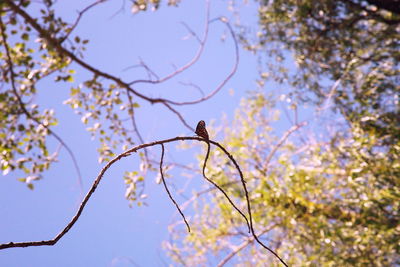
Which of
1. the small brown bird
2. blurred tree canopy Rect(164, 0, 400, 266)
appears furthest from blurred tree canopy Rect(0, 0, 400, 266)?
the small brown bird

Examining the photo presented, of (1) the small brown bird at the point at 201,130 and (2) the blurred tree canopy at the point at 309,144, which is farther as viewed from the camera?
(2) the blurred tree canopy at the point at 309,144

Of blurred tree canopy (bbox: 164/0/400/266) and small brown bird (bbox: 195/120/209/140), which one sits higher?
blurred tree canopy (bbox: 164/0/400/266)

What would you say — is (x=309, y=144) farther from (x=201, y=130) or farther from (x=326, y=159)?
(x=201, y=130)

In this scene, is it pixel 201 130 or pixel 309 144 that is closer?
pixel 201 130

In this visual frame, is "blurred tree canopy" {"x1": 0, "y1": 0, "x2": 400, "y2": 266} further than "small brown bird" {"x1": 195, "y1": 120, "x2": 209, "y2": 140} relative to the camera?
Yes

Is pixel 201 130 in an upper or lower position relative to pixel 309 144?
lower

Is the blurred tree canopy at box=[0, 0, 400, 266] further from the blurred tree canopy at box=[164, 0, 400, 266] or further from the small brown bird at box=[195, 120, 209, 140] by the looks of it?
Result: the small brown bird at box=[195, 120, 209, 140]

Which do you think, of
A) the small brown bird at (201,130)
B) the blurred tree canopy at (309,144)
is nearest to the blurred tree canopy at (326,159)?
the blurred tree canopy at (309,144)

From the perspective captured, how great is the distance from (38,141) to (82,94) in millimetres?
838

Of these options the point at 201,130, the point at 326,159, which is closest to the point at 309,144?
the point at 326,159

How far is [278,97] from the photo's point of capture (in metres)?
5.93

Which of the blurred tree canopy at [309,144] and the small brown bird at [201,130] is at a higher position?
the blurred tree canopy at [309,144]

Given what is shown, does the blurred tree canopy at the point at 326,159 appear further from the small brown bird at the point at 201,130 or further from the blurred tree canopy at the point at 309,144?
the small brown bird at the point at 201,130

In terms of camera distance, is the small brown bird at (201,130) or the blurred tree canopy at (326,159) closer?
the small brown bird at (201,130)
